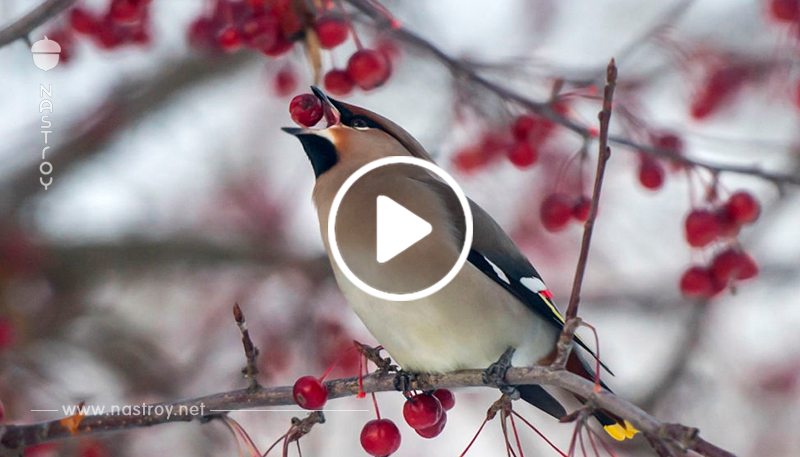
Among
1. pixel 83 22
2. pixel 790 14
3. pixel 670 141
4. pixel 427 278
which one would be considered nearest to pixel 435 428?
pixel 427 278

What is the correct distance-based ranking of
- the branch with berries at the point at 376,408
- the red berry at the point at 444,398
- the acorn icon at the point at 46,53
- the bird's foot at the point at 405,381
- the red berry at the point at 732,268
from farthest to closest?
1. the red berry at the point at 732,268
2. the acorn icon at the point at 46,53
3. the red berry at the point at 444,398
4. the bird's foot at the point at 405,381
5. the branch with berries at the point at 376,408

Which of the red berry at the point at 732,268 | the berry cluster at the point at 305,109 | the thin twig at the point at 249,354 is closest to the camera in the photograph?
the thin twig at the point at 249,354

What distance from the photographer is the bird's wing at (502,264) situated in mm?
2326

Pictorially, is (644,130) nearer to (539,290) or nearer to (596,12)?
(539,290)

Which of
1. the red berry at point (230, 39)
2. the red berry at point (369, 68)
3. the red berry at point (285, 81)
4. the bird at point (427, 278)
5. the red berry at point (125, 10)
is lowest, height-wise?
the bird at point (427, 278)

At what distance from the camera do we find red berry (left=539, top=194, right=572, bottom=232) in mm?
2672

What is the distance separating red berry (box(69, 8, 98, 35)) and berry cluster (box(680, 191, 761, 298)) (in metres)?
1.77

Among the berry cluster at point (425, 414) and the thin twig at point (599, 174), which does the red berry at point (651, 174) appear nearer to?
the berry cluster at point (425, 414)

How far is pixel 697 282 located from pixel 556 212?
0.44 meters

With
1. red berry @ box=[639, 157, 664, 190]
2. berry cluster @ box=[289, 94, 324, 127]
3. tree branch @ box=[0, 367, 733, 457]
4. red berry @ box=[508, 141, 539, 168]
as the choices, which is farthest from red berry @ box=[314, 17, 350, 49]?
red berry @ box=[639, 157, 664, 190]

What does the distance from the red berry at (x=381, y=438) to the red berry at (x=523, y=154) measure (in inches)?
39.2

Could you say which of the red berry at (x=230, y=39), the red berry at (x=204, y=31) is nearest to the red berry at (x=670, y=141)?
the red berry at (x=230, y=39)

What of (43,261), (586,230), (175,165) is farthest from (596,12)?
(586,230)

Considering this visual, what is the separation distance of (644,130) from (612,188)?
7.42ft
